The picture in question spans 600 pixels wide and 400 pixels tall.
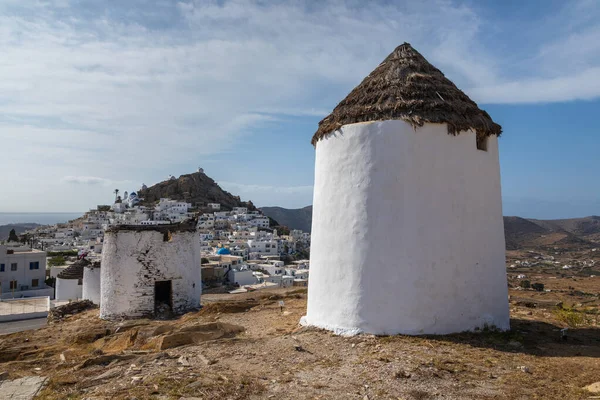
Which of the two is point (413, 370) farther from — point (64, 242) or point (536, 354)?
point (64, 242)

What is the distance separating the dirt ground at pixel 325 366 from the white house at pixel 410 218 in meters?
0.49

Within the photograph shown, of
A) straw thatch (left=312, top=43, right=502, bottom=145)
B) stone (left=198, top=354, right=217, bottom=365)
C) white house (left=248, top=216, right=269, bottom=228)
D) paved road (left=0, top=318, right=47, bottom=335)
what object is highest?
straw thatch (left=312, top=43, right=502, bottom=145)

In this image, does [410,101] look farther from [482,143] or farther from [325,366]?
[325,366]

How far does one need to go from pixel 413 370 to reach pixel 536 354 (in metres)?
2.43

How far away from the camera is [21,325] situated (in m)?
20.3

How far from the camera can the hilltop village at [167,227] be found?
25.3 m

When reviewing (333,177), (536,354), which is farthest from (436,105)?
(536,354)

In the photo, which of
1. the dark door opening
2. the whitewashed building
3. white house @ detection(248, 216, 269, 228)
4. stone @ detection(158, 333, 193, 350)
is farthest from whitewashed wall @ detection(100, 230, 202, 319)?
white house @ detection(248, 216, 269, 228)

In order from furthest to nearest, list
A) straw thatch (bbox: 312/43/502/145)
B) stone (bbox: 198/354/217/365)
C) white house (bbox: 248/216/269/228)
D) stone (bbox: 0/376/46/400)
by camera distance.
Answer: white house (bbox: 248/216/269/228), straw thatch (bbox: 312/43/502/145), stone (bbox: 198/354/217/365), stone (bbox: 0/376/46/400)

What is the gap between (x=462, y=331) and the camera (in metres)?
7.94

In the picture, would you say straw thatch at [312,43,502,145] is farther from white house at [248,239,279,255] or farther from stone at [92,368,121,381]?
white house at [248,239,279,255]

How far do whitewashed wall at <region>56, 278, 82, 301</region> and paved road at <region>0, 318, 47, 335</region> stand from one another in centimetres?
355

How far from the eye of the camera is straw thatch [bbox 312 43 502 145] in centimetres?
814

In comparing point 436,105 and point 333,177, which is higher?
point 436,105
